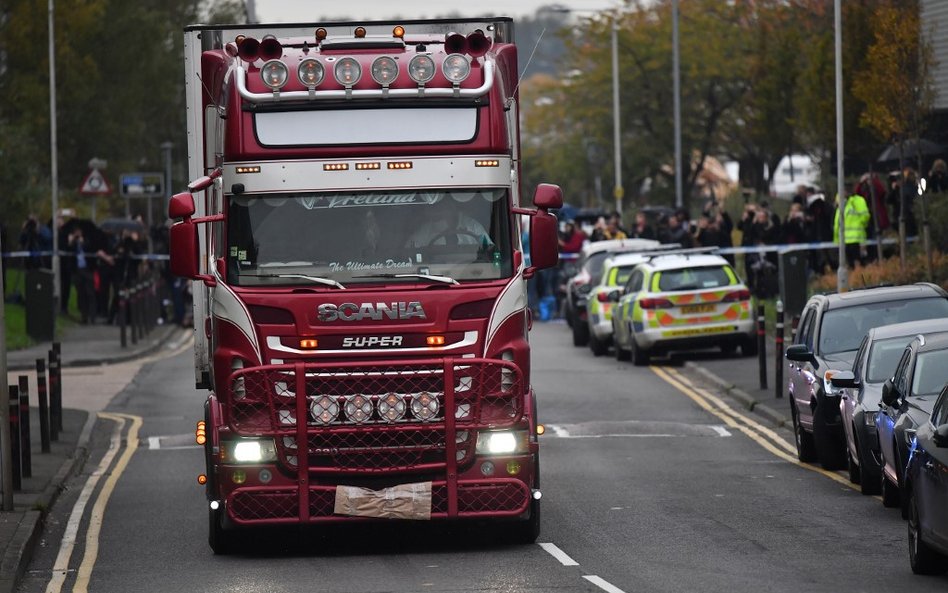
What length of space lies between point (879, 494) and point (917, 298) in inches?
113

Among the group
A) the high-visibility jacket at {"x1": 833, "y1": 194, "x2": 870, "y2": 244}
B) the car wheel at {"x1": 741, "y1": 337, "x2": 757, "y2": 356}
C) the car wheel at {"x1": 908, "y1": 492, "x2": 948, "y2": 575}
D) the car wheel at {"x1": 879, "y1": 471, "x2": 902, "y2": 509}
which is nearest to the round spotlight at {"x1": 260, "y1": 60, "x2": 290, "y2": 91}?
the car wheel at {"x1": 908, "y1": 492, "x2": 948, "y2": 575}

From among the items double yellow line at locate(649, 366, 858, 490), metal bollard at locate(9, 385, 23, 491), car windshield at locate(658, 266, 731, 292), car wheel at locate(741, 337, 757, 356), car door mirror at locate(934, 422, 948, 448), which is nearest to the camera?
car door mirror at locate(934, 422, 948, 448)

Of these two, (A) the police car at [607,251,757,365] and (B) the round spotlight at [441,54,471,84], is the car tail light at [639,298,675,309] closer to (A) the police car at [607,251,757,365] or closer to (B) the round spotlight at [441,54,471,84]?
(A) the police car at [607,251,757,365]

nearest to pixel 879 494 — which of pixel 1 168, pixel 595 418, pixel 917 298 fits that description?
pixel 917 298

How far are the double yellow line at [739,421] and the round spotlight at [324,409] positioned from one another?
589cm

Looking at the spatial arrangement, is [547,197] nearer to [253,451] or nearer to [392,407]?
[392,407]

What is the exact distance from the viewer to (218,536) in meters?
14.7

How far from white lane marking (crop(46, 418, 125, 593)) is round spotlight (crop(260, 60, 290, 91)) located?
12.1 ft

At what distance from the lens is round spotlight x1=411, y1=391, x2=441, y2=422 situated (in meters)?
13.8

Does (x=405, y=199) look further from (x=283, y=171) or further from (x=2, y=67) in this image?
(x=2, y=67)

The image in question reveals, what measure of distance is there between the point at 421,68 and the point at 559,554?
352cm

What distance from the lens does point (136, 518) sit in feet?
56.1

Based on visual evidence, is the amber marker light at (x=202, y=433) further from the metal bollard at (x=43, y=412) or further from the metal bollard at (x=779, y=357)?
the metal bollard at (x=779, y=357)

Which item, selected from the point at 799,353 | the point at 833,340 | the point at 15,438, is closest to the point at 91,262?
the point at 15,438
